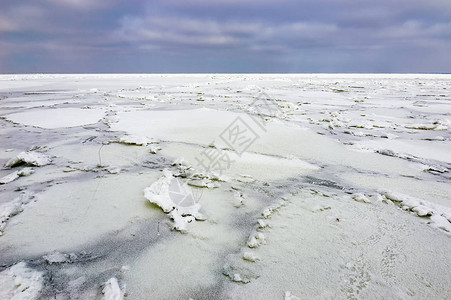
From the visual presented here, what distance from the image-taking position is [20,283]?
1.12 metres

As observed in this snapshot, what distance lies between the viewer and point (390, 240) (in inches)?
56.1

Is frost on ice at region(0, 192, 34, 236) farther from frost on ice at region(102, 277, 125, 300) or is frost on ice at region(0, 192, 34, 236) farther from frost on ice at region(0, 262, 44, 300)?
frost on ice at region(102, 277, 125, 300)

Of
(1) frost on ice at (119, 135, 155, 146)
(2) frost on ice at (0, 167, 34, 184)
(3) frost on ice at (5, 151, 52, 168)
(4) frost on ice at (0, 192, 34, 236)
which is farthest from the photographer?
(1) frost on ice at (119, 135, 155, 146)

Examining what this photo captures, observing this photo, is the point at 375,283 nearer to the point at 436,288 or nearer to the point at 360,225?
the point at 436,288

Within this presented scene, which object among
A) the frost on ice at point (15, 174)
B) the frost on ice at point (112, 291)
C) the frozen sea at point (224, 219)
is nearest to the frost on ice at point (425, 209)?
the frozen sea at point (224, 219)

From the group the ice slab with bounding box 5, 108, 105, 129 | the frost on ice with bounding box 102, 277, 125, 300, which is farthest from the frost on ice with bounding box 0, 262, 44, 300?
the ice slab with bounding box 5, 108, 105, 129

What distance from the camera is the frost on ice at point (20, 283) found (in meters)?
1.07

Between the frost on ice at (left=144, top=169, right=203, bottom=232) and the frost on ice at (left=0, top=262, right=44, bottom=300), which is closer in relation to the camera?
the frost on ice at (left=0, top=262, right=44, bottom=300)

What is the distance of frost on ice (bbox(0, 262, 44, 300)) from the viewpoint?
107 centimetres

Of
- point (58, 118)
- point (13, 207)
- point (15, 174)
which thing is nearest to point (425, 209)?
point (13, 207)

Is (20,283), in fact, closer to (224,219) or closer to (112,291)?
(112,291)

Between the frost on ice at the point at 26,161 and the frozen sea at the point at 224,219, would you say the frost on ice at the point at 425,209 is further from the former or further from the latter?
the frost on ice at the point at 26,161

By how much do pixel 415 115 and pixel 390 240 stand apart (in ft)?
17.1

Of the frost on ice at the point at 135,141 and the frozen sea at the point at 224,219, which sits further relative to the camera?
the frost on ice at the point at 135,141
